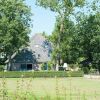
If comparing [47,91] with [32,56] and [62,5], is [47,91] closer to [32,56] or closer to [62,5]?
[62,5]

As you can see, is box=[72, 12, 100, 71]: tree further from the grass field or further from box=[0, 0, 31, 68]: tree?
the grass field

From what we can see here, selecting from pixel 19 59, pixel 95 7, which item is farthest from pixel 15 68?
pixel 95 7

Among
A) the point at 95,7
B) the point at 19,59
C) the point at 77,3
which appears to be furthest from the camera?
the point at 19,59

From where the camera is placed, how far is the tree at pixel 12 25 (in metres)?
72.1

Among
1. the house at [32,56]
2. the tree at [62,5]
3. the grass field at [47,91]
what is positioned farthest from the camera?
the house at [32,56]

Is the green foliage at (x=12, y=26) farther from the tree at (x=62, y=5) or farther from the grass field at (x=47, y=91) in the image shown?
the grass field at (x=47, y=91)

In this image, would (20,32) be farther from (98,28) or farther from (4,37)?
(98,28)

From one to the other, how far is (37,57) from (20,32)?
35.2ft

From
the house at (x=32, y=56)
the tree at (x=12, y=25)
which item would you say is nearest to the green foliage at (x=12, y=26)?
the tree at (x=12, y=25)

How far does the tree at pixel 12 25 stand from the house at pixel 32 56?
17.6 ft

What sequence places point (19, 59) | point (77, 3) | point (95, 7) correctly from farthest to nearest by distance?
point (19, 59) → point (95, 7) → point (77, 3)

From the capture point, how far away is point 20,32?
2945 inches

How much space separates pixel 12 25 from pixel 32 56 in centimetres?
1276

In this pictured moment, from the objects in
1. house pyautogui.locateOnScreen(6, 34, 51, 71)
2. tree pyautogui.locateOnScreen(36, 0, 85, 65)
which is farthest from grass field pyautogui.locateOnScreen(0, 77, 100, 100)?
house pyautogui.locateOnScreen(6, 34, 51, 71)
